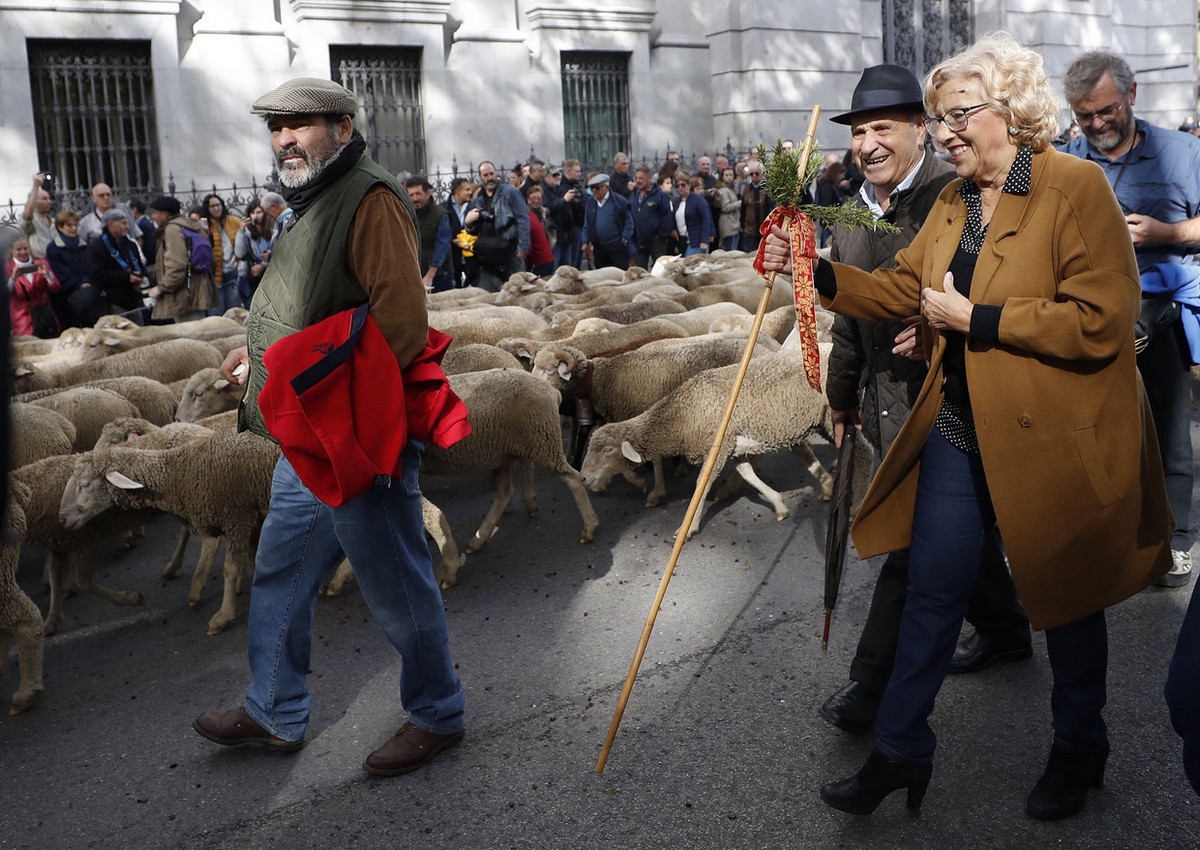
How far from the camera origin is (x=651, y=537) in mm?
6172

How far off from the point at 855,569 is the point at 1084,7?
2539cm

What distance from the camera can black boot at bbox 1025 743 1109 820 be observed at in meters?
3.20

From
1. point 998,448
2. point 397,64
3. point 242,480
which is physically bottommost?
point 242,480

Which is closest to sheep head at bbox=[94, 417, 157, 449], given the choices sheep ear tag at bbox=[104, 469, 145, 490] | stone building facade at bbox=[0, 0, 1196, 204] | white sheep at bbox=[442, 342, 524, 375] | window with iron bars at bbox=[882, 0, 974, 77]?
sheep ear tag at bbox=[104, 469, 145, 490]

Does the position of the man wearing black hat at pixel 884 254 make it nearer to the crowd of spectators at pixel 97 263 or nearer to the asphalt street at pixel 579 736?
the asphalt street at pixel 579 736

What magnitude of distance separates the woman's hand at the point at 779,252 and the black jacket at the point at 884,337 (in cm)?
42

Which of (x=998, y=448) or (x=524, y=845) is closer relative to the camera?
(x=998, y=448)

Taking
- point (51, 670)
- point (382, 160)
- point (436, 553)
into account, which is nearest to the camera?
point (51, 670)

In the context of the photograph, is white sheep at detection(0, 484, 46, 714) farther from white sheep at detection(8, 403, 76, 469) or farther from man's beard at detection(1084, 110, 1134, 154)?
man's beard at detection(1084, 110, 1134, 154)

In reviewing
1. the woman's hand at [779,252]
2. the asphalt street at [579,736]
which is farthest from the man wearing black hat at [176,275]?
the woman's hand at [779,252]

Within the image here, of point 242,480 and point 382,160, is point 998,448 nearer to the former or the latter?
point 242,480

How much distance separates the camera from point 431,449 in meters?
6.03

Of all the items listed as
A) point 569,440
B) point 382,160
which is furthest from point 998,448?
point 382,160

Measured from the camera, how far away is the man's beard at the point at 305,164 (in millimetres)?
3469
